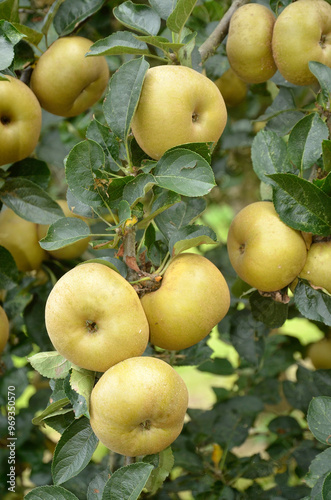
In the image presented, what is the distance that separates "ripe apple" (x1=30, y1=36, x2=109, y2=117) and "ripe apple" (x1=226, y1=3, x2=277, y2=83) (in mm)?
317

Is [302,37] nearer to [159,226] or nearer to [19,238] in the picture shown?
[159,226]

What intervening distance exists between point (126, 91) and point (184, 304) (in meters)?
0.38

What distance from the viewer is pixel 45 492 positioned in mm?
905

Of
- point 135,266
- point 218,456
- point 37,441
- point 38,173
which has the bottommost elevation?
point 37,441

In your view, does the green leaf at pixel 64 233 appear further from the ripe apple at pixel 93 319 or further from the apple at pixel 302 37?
the apple at pixel 302 37

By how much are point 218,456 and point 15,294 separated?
78cm

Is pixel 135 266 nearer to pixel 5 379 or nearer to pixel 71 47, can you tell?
pixel 71 47

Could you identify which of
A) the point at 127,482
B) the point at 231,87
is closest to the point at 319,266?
the point at 127,482

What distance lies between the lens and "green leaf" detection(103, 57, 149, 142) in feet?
3.09

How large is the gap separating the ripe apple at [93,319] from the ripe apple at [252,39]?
0.65m

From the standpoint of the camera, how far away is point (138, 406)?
78 centimetres

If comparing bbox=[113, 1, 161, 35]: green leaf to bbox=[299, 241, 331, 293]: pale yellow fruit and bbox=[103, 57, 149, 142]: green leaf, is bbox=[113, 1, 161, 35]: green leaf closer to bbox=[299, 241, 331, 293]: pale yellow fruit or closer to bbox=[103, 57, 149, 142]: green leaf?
bbox=[103, 57, 149, 142]: green leaf

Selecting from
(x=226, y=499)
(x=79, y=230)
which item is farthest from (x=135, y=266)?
(x=226, y=499)

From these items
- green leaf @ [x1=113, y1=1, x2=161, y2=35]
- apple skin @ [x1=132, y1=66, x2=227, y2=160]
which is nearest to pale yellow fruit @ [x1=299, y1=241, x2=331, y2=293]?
apple skin @ [x1=132, y1=66, x2=227, y2=160]
